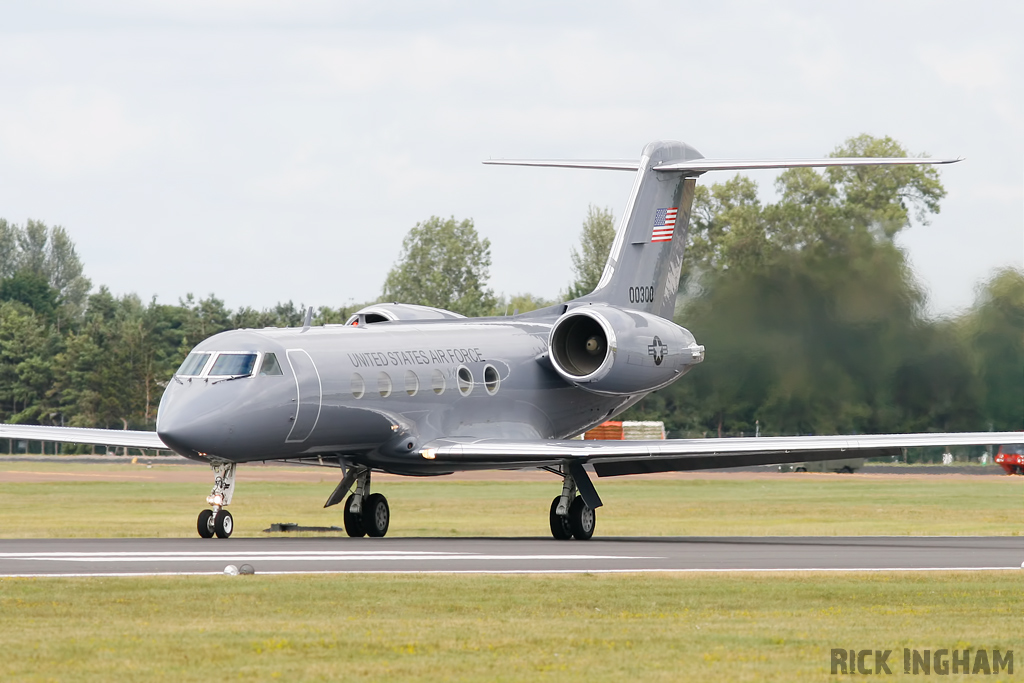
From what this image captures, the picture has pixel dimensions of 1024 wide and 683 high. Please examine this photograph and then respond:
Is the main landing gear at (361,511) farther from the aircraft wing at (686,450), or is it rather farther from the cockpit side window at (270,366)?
the cockpit side window at (270,366)

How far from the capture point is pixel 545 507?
144 feet

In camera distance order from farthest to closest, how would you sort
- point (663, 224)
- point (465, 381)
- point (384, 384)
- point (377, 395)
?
point (663, 224), point (465, 381), point (384, 384), point (377, 395)

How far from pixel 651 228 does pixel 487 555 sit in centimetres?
1465

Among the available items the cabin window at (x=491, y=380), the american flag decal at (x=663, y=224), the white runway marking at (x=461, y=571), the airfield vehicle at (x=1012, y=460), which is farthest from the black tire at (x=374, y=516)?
the airfield vehicle at (x=1012, y=460)

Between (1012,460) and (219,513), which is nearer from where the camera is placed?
(219,513)

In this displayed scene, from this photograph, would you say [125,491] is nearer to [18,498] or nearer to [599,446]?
[18,498]

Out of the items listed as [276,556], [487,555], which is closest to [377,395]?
[487,555]

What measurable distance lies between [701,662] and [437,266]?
121 metres

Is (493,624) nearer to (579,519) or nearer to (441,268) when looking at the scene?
(579,519)

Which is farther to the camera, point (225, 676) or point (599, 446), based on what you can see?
point (599, 446)

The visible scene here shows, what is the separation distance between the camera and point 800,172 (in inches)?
3369

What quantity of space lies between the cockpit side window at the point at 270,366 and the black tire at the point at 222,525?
2.39m

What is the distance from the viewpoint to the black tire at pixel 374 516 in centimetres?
3027

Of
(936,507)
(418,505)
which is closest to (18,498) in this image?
(418,505)
